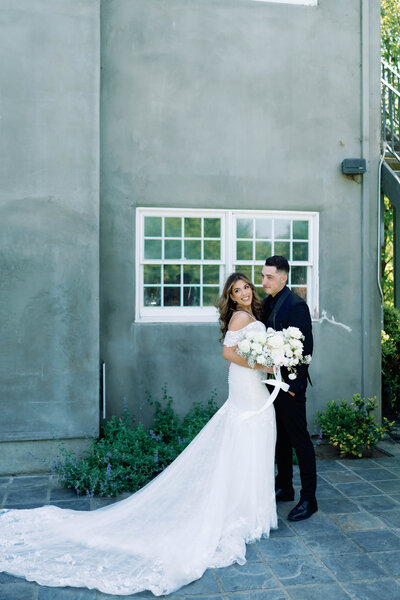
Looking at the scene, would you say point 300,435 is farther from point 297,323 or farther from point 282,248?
point 282,248

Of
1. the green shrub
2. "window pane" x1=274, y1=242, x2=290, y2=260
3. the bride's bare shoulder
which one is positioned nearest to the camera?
the bride's bare shoulder

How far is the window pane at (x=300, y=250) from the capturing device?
24.1ft

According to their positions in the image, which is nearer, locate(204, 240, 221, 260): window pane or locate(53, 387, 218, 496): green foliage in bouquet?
locate(53, 387, 218, 496): green foliage in bouquet

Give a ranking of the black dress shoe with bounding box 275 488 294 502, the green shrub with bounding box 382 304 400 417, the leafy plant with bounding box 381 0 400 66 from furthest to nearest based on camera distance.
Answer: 1. the leafy plant with bounding box 381 0 400 66
2. the green shrub with bounding box 382 304 400 417
3. the black dress shoe with bounding box 275 488 294 502

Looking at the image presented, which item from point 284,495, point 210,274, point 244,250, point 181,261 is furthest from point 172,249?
point 284,495

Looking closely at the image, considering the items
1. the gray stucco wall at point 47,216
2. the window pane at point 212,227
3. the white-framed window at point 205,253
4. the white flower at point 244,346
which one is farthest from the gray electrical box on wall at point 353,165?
the white flower at point 244,346

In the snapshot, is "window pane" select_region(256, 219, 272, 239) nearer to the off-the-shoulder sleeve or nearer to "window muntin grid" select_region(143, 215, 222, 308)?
"window muntin grid" select_region(143, 215, 222, 308)

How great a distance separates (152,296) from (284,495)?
2907 mm

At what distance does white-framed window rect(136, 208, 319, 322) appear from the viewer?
6980 mm

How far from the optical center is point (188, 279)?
7.10 metres

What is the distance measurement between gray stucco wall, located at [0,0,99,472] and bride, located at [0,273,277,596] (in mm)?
1514

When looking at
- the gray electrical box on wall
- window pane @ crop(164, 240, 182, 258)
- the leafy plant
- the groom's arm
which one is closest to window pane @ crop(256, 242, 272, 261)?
window pane @ crop(164, 240, 182, 258)

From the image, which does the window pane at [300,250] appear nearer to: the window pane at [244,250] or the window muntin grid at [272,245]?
the window muntin grid at [272,245]

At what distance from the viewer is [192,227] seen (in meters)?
7.09
